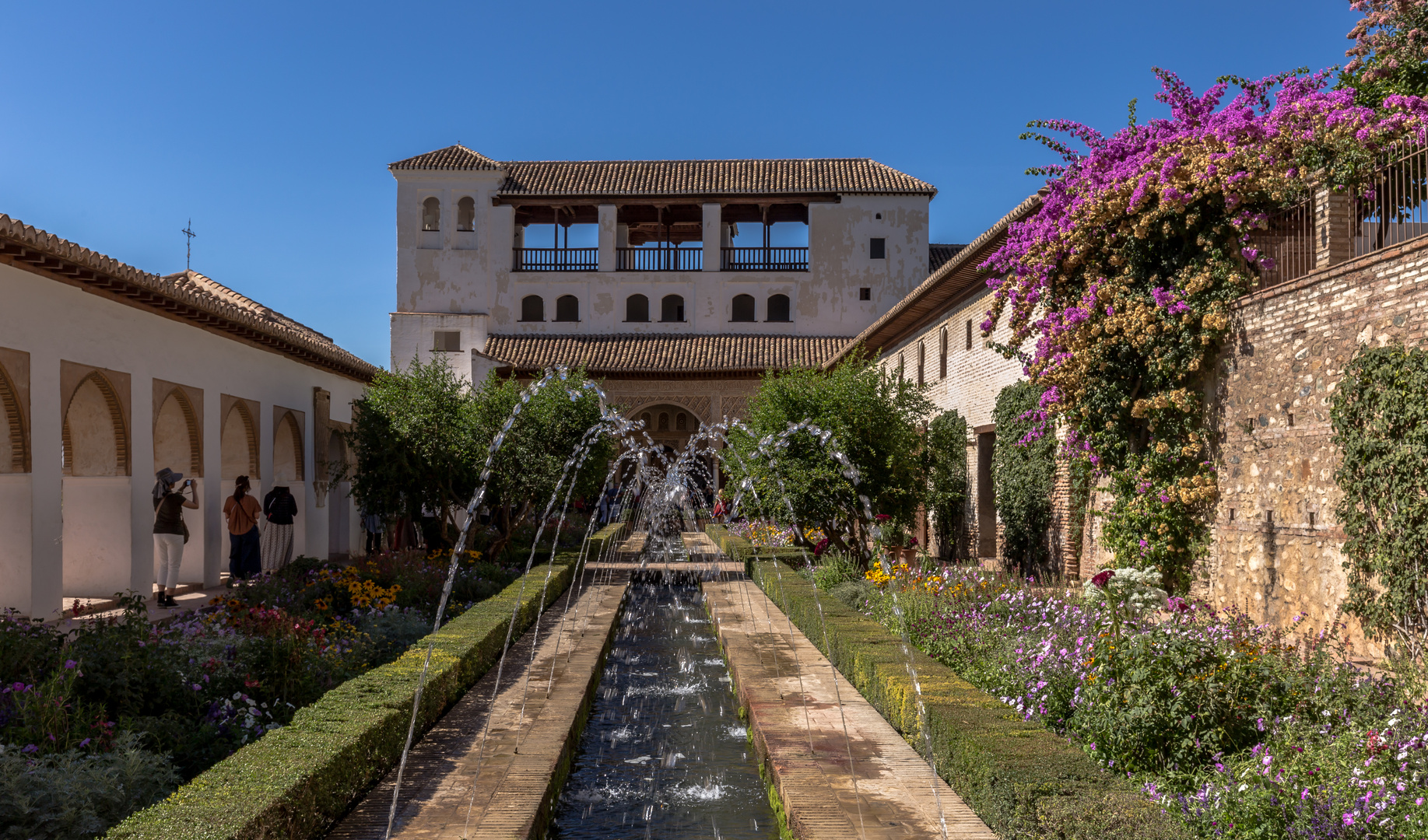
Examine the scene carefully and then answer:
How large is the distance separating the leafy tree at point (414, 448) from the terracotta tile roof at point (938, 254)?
68.3ft

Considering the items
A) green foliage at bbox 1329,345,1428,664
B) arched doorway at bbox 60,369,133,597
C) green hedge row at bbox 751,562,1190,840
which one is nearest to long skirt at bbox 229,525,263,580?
arched doorway at bbox 60,369,133,597

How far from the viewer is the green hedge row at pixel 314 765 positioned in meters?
3.77

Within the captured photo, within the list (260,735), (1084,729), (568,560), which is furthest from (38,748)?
(568,560)

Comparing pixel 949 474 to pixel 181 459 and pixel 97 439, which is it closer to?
pixel 181 459

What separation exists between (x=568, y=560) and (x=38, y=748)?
423 inches

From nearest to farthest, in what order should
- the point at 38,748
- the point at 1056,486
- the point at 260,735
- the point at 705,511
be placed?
1. the point at 38,748
2. the point at 260,735
3. the point at 1056,486
4. the point at 705,511

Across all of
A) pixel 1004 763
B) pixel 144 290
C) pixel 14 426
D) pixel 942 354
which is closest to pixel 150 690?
pixel 1004 763

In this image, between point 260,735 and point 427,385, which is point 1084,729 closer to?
point 260,735

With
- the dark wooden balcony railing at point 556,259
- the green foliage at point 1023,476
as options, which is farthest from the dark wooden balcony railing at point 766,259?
the green foliage at point 1023,476

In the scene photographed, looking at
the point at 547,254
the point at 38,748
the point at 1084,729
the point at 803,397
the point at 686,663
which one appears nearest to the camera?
the point at 38,748

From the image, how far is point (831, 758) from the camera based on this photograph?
5.59 m

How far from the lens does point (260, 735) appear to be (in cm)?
567

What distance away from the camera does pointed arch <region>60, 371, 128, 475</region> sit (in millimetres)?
11453

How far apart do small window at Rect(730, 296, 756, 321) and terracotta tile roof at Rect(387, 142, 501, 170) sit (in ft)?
27.5
